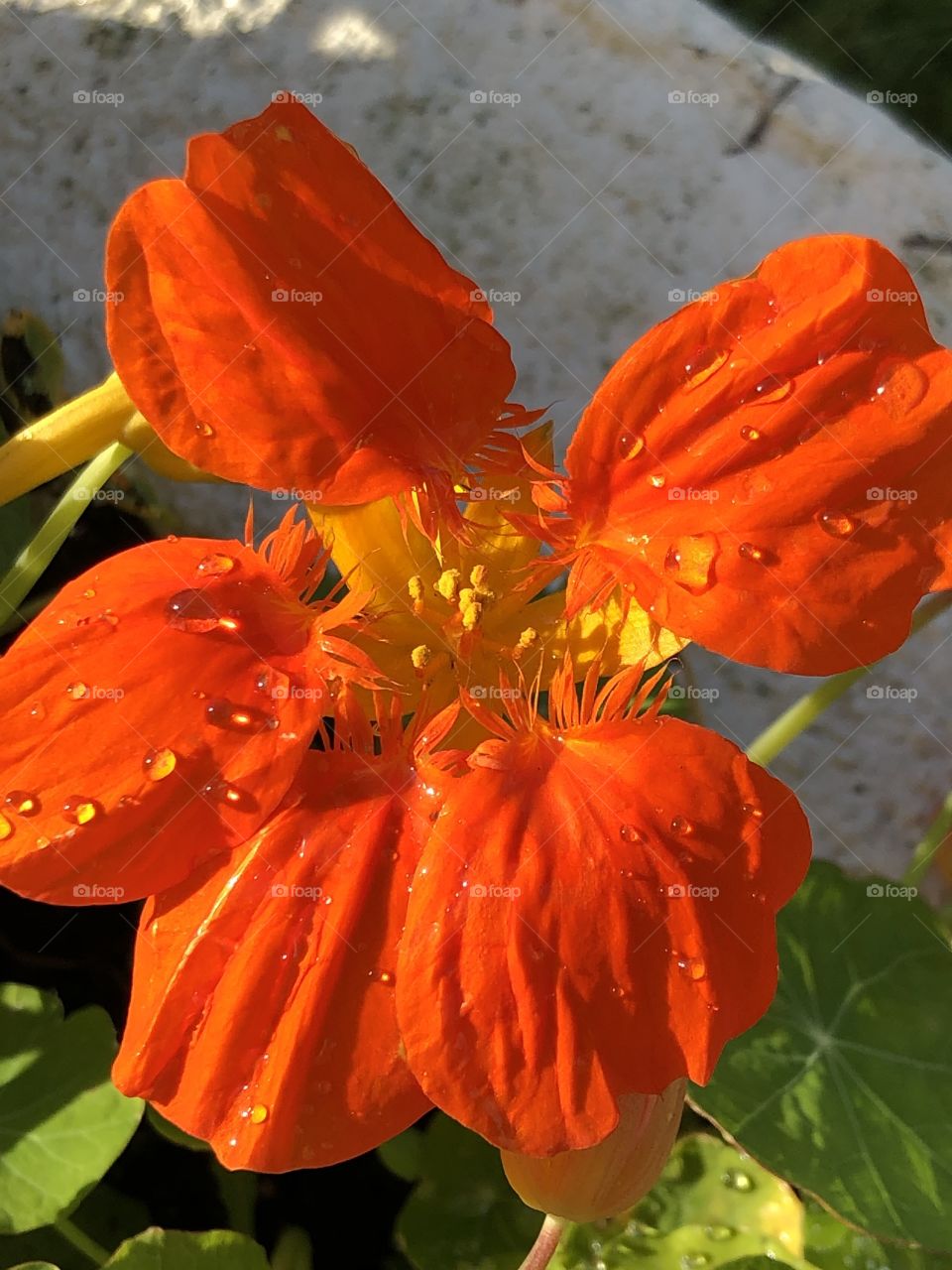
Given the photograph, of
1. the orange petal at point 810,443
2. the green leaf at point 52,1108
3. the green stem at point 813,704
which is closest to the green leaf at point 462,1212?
the green leaf at point 52,1108

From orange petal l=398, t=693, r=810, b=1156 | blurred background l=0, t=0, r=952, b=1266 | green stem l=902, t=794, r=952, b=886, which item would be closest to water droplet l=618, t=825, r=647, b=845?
orange petal l=398, t=693, r=810, b=1156

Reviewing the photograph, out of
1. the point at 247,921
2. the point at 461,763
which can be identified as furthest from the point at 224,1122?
the point at 461,763

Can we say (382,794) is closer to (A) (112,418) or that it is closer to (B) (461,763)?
(B) (461,763)

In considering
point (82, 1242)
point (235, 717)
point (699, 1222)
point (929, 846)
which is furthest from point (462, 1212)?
point (235, 717)

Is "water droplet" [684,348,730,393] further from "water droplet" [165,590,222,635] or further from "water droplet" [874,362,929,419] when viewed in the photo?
"water droplet" [165,590,222,635]

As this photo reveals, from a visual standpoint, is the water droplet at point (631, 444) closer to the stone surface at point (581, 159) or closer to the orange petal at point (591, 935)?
the orange petal at point (591, 935)

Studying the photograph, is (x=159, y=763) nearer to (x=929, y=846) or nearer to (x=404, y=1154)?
(x=404, y=1154)
